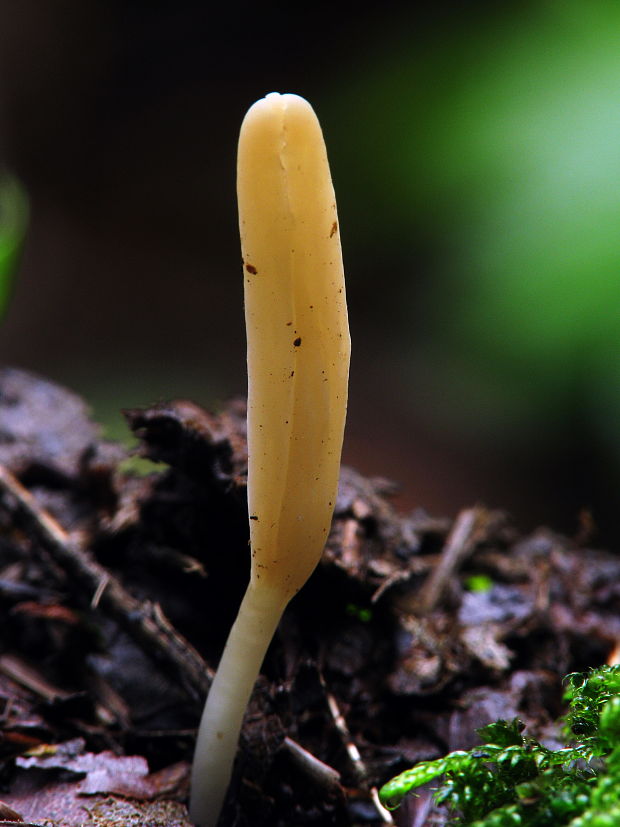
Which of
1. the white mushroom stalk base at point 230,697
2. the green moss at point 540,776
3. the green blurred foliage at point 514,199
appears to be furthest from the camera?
the green blurred foliage at point 514,199

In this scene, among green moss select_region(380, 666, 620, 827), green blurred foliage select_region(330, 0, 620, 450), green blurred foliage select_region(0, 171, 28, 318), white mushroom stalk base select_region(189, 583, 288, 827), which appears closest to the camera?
green moss select_region(380, 666, 620, 827)

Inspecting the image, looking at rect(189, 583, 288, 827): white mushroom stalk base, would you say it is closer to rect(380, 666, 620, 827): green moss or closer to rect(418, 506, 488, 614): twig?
rect(380, 666, 620, 827): green moss

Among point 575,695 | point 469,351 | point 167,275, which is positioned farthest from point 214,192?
point 575,695

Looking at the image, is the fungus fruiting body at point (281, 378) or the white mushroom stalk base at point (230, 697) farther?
the white mushroom stalk base at point (230, 697)

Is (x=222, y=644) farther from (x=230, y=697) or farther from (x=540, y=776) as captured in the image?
(x=540, y=776)

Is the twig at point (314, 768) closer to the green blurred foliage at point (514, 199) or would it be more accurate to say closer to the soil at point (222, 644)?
the soil at point (222, 644)

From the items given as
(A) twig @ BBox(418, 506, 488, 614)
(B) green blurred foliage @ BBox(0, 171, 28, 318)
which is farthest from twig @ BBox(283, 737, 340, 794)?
(B) green blurred foliage @ BBox(0, 171, 28, 318)

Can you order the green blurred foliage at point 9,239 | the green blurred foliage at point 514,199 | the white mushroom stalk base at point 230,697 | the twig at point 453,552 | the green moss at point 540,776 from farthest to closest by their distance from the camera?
the green blurred foliage at point 514,199 < the green blurred foliage at point 9,239 < the twig at point 453,552 < the white mushroom stalk base at point 230,697 < the green moss at point 540,776

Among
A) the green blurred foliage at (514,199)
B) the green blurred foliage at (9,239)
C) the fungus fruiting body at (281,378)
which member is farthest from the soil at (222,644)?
the green blurred foliage at (514,199)
